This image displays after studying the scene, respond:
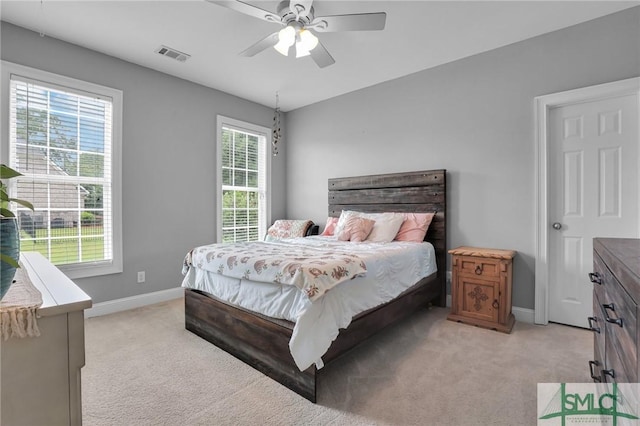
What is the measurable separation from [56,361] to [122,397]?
1375 mm

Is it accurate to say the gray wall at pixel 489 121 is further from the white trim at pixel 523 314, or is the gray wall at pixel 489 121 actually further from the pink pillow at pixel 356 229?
the pink pillow at pixel 356 229

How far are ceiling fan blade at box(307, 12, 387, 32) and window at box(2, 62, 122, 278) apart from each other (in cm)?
242

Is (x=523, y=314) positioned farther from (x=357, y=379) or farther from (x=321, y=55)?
(x=321, y=55)

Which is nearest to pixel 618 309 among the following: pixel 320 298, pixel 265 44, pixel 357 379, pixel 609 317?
pixel 609 317

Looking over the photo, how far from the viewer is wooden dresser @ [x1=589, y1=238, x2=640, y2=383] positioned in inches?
34.6

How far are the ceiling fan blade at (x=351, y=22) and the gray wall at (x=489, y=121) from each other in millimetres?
1656

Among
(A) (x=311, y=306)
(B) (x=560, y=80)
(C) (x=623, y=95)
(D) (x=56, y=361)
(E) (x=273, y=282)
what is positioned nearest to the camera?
(D) (x=56, y=361)

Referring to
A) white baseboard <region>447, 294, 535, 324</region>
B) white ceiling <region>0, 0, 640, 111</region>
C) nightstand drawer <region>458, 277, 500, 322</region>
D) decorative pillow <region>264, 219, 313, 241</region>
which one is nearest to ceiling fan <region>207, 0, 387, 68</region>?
white ceiling <region>0, 0, 640, 111</region>

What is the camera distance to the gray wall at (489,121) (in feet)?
8.69

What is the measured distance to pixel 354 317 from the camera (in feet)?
6.74

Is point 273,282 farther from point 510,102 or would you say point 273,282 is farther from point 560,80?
point 560,80

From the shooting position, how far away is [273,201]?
495cm

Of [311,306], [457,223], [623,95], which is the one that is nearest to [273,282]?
[311,306]

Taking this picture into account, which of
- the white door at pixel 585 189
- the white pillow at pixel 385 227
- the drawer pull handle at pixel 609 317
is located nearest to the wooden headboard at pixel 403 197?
the white pillow at pixel 385 227
